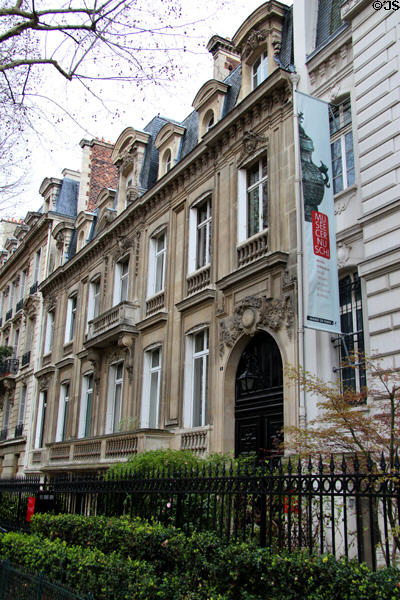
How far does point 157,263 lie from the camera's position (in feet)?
69.1

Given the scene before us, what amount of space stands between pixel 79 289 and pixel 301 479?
22088mm

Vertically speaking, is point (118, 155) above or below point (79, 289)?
above

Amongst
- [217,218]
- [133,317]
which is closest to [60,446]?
[133,317]

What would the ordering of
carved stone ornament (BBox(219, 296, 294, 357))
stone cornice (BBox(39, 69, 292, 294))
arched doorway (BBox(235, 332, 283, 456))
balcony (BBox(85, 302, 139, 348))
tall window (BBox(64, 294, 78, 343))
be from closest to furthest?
carved stone ornament (BBox(219, 296, 294, 357)) < arched doorway (BBox(235, 332, 283, 456)) < stone cornice (BBox(39, 69, 292, 294)) < balcony (BBox(85, 302, 139, 348)) < tall window (BBox(64, 294, 78, 343))

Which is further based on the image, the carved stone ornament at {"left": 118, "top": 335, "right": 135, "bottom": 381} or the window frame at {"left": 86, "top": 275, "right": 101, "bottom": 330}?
the window frame at {"left": 86, "top": 275, "right": 101, "bottom": 330}

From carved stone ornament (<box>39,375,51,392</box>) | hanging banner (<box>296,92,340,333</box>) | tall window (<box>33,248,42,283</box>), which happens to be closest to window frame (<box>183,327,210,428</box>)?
hanging banner (<box>296,92,340,333</box>)

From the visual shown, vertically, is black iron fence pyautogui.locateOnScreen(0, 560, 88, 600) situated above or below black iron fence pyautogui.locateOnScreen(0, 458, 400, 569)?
below

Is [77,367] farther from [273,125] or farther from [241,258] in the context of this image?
[273,125]

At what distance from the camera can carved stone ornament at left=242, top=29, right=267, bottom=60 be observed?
1666 centimetres

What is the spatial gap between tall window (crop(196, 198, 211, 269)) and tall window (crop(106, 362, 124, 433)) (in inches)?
225

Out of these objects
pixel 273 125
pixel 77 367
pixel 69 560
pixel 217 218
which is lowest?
pixel 69 560

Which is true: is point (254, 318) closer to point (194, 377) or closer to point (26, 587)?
point (194, 377)

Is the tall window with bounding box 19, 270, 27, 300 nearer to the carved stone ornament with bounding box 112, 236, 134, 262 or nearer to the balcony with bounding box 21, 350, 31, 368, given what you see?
the balcony with bounding box 21, 350, 31, 368

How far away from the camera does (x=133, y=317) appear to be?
20.7m
